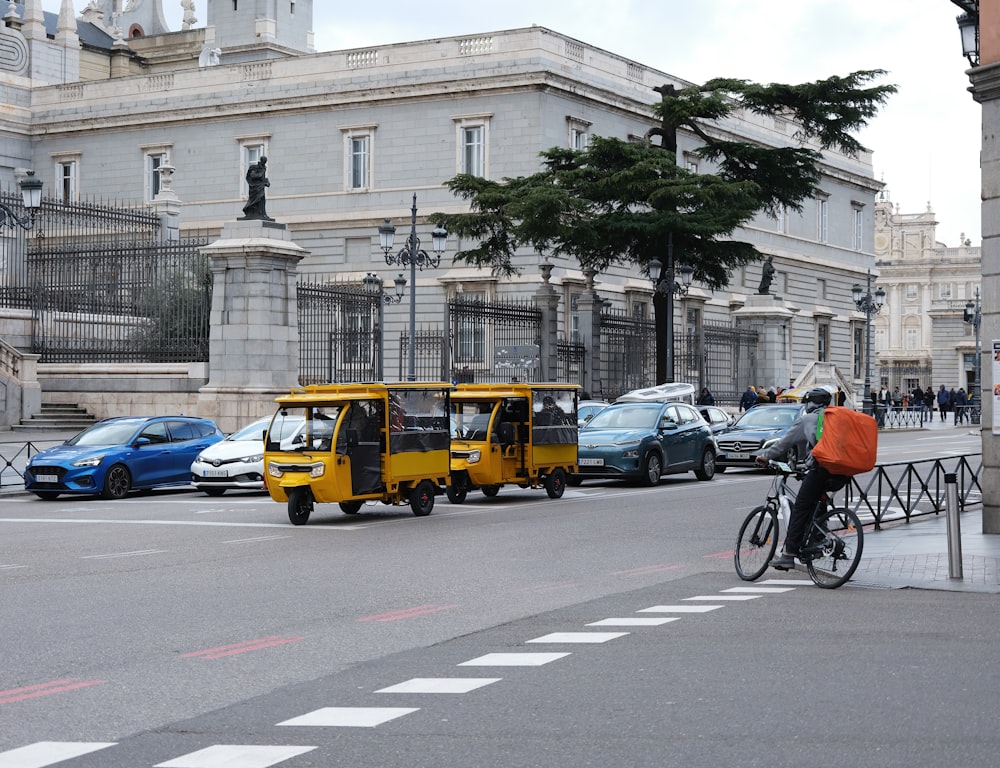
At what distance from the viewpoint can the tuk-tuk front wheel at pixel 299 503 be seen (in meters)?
19.3

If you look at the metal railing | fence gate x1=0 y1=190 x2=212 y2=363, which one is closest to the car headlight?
fence gate x1=0 y1=190 x2=212 y2=363

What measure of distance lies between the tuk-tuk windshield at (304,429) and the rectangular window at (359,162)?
124ft

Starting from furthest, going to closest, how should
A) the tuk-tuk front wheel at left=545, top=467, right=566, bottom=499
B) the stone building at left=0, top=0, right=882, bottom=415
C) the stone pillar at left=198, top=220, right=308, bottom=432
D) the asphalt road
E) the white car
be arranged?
1. the stone building at left=0, top=0, right=882, bottom=415
2. the stone pillar at left=198, top=220, right=308, bottom=432
3. the white car
4. the tuk-tuk front wheel at left=545, top=467, right=566, bottom=499
5. the asphalt road

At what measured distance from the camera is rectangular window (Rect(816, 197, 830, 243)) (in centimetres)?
7444

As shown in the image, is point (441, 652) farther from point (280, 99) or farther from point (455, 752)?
point (280, 99)

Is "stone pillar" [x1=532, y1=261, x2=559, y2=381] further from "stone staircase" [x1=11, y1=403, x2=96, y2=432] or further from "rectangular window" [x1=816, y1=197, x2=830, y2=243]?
"rectangular window" [x1=816, y1=197, x2=830, y2=243]

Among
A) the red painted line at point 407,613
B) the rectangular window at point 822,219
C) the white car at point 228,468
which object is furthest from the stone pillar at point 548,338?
the rectangular window at point 822,219

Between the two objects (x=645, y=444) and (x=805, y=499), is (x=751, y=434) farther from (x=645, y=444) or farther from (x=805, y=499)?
(x=805, y=499)

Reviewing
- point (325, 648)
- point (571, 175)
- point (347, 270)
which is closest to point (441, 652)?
point (325, 648)

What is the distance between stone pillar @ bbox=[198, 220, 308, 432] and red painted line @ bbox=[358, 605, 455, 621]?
21584mm

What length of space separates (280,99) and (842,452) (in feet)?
159

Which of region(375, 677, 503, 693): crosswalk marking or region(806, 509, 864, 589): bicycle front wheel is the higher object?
region(806, 509, 864, 589): bicycle front wheel

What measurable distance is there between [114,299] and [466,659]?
94.8 feet

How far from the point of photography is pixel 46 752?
693 cm
